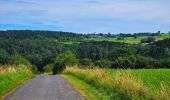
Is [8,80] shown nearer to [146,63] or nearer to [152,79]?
[152,79]

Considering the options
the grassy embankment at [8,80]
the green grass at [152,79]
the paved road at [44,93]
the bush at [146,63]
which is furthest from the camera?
the bush at [146,63]

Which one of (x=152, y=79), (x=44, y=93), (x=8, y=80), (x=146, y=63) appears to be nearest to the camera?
(x=44, y=93)

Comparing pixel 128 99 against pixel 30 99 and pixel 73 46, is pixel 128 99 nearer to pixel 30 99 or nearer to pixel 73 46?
pixel 30 99

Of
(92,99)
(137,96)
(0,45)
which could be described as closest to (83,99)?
(92,99)

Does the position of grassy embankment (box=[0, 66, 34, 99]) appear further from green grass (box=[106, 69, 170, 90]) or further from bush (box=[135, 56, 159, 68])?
bush (box=[135, 56, 159, 68])

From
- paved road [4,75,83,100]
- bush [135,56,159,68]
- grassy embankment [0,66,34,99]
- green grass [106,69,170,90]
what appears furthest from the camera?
bush [135,56,159,68]

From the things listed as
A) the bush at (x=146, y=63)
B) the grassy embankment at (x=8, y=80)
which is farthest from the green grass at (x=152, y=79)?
the bush at (x=146, y=63)

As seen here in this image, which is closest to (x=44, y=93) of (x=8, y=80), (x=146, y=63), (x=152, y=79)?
(x=8, y=80)

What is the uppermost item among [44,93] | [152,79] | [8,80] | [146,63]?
[44,93]

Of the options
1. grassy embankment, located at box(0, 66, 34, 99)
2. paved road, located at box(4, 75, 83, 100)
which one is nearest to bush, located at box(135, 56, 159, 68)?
grassy embankment, located at box(0, 66, 34, 99)

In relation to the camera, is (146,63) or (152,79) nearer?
(152,79)

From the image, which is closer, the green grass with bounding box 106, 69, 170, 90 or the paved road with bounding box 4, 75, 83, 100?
the paved road with bounding box 4, 75, 83, 100

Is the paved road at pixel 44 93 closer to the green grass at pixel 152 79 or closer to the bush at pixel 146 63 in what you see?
the green grass at pixel 152 79

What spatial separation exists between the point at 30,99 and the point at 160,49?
12211cm
